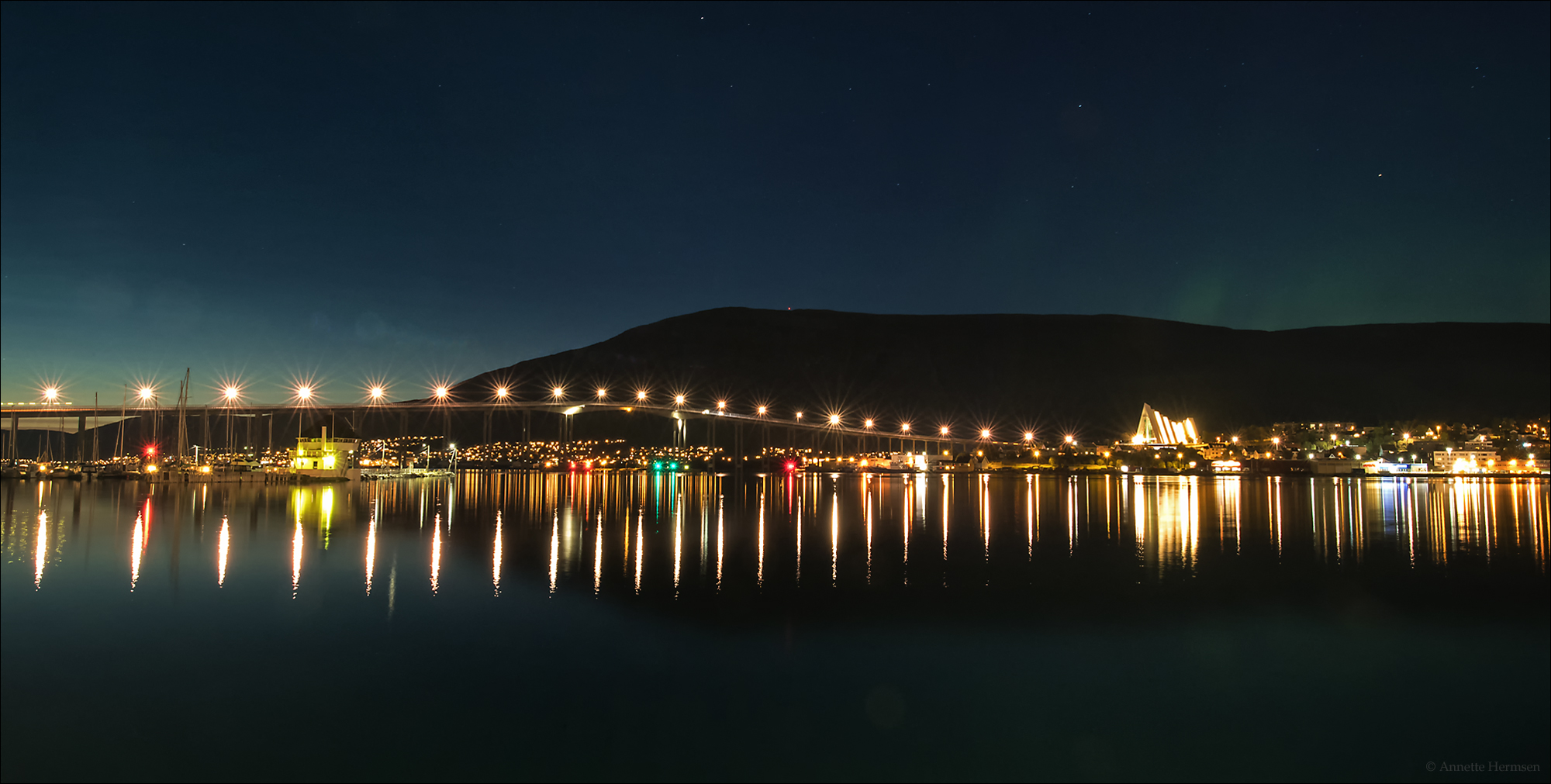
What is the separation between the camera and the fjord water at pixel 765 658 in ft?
22.1

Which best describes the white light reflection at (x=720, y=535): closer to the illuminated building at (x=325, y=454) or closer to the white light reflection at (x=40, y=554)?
the white light reflection at (x=40, y=554)

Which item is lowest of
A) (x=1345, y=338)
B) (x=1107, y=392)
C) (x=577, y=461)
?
(x=577, y=461)

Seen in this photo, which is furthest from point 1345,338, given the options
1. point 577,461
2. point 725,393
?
point 577,461

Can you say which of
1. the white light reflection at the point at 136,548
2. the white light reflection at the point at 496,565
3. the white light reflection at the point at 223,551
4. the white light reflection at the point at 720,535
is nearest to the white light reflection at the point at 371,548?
the white light reflection at the point at 496,565

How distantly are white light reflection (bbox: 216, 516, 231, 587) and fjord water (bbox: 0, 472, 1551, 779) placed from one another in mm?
180

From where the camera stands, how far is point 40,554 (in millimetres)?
17672

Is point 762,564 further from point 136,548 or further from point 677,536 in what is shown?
point 136,548

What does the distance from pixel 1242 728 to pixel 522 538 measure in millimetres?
17474

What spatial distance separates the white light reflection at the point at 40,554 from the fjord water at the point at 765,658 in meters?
0.15

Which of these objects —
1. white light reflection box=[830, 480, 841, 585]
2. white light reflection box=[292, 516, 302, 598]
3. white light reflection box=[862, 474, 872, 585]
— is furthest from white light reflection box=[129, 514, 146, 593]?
white light reflection box=[862, 474, 872, 585]

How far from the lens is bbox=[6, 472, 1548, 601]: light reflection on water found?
51.9ft

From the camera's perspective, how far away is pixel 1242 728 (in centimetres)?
742

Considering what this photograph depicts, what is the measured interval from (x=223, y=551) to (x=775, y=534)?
42.2 feet

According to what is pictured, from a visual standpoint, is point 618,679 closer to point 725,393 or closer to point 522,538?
point 522,538
